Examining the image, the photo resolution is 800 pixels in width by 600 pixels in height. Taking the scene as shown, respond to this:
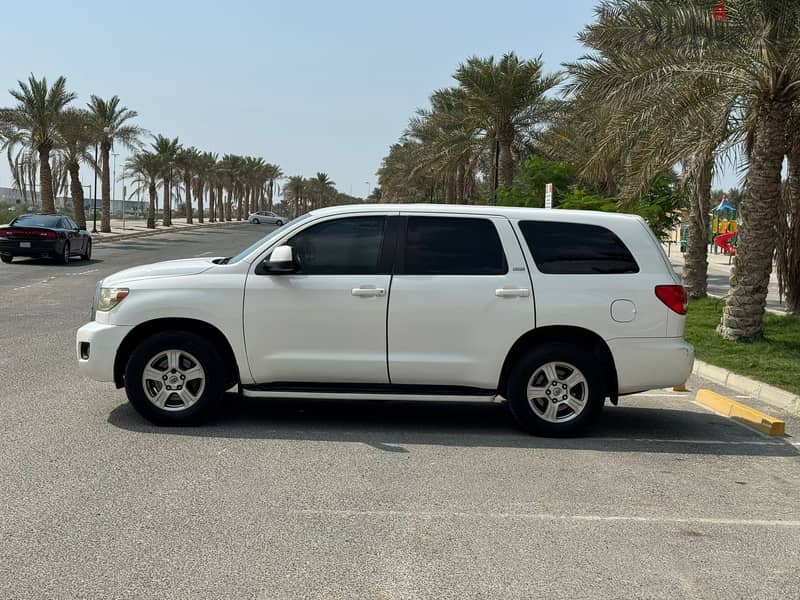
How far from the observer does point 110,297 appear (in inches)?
310

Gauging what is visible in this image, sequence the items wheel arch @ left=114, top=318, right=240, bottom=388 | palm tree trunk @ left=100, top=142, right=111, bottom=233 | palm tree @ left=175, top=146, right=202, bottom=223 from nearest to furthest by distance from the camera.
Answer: wheel arch @ left=114, top=318, right=240, bottom=388 → palm tree trunk @ left=100, top=142, right=111, bottom=233 → palm tree @ left=175, top=146, right=202, bottom=223

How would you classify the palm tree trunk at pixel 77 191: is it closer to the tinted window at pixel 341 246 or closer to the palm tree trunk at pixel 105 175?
the palm tree trunk at pixel 105 175

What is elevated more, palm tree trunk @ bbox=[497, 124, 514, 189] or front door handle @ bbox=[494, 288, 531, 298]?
palm tree trunk @ bbox=[497, 124, 514, 189]

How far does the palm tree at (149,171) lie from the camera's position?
7425 cm

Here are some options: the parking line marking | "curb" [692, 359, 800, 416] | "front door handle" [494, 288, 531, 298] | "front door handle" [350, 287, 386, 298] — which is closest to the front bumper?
"front door handle" [350, 287, 386, 298]

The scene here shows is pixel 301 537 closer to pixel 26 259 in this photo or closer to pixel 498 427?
pixel 498 427

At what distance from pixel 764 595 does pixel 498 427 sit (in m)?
3.89

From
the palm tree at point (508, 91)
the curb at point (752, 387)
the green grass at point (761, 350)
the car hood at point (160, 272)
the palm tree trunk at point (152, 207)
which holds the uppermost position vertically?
the palm tree at point (508, 91)

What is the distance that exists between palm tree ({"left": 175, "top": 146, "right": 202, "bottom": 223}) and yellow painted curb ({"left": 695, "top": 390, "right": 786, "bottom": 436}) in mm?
76077

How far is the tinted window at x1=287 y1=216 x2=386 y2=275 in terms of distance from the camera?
783cm

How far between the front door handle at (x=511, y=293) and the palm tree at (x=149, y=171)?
68.7 meters

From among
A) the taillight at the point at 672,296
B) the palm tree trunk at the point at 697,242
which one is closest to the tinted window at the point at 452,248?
the taillight at the point at 672,296

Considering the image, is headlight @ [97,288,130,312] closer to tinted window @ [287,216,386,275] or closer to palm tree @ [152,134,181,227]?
tinted window @ [287,216,386,275]

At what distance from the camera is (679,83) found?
1516cm
